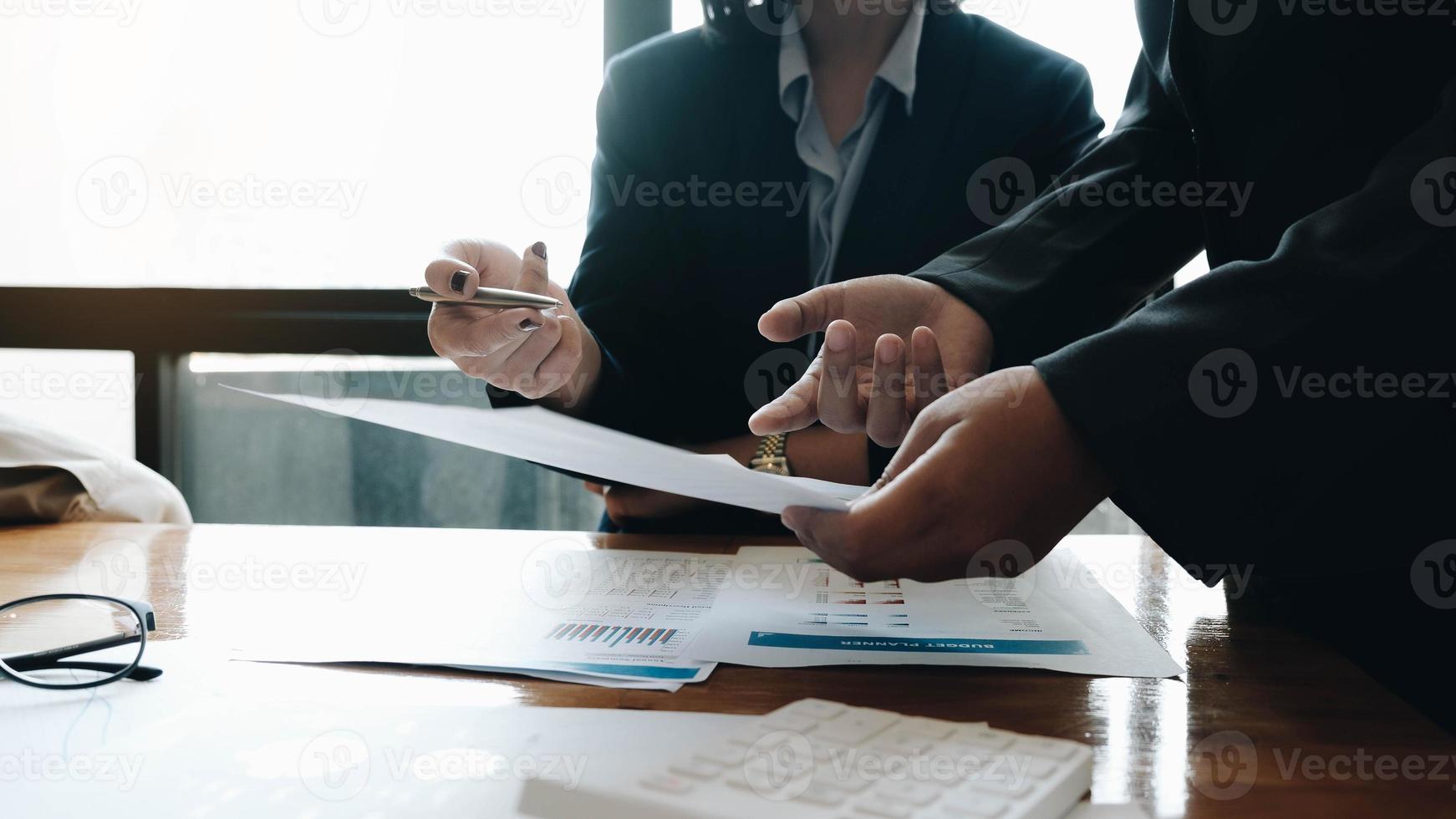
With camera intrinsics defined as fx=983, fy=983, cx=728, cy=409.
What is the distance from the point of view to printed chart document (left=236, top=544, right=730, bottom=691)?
57 cm

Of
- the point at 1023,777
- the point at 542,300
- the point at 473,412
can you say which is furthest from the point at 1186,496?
the point at 542,300

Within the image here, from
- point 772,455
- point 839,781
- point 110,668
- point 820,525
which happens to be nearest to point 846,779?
point 839,781

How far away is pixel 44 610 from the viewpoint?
0.72 m

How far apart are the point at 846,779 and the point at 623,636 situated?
0.28 meters

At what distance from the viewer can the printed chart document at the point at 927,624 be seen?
0.59m

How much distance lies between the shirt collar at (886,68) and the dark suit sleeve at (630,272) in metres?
0.18

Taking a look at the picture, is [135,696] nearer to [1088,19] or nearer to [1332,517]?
[1332,517]

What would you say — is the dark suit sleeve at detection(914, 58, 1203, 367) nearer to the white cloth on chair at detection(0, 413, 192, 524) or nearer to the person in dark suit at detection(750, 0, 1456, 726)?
the person in dark suit at detection(750, 0, 1456, 726)

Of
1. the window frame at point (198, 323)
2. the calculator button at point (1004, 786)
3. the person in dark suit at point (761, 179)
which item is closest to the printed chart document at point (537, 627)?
the calculator button at point (1004, 786)

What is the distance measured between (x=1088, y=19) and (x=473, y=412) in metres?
1.91

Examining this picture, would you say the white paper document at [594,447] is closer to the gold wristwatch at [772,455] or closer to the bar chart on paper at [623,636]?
the bar chart on paper at [623,636]

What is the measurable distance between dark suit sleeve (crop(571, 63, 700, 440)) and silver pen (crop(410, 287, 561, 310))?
0.97ft

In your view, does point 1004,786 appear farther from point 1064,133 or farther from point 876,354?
point 1064,133

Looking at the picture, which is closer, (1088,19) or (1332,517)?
(1332,517)
